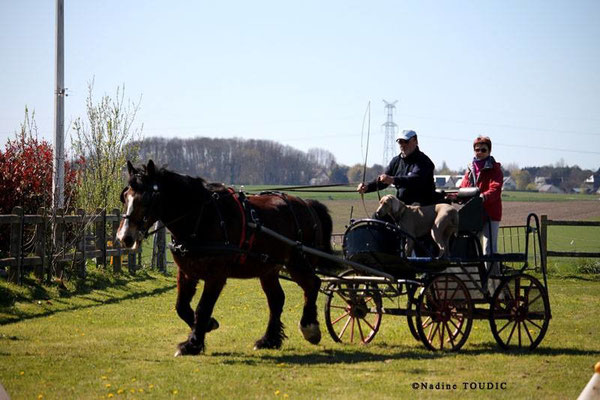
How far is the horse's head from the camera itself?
9.64m

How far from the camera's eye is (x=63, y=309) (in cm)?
1470

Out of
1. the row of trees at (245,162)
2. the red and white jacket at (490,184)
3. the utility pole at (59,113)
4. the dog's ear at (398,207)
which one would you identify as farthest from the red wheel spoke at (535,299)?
the row of trees at (245,162)

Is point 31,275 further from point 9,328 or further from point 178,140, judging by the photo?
point 178,140

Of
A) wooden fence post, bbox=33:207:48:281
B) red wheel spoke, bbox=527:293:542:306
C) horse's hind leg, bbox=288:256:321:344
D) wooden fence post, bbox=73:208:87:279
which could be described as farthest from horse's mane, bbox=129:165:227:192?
wooden fence post, bbox=73:208:87:279

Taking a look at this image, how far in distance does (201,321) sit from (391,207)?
252 centimetres

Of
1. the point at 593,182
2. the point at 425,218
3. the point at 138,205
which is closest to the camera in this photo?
the point at 138,205

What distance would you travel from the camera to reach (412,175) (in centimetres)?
1086

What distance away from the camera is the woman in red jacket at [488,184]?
11219mm

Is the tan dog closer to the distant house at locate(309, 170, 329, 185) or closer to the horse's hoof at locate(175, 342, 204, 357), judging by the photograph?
the horse's hoof at locate(175, 342, 204, 357)

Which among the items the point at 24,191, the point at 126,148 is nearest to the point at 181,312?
the point at 24,191

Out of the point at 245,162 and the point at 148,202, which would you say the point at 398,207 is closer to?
the point at 148,202

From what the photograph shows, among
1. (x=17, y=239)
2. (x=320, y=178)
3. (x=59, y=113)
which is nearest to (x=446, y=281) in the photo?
(x=17, y=239)

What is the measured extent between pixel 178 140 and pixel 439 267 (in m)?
66.8

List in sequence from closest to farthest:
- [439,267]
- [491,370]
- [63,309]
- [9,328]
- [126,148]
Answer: [491,370]
[439,267]
[9,328]
[63,309]
[126,148]
